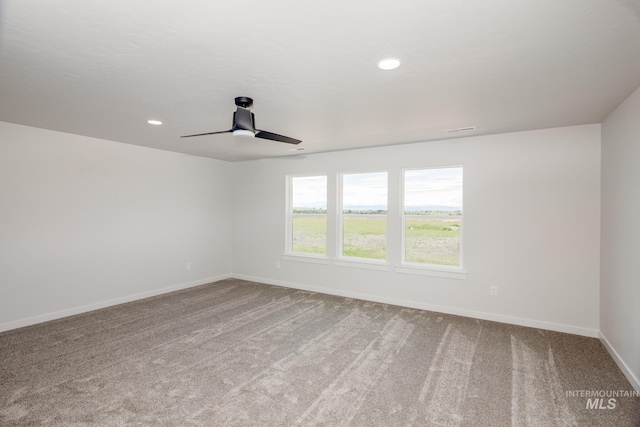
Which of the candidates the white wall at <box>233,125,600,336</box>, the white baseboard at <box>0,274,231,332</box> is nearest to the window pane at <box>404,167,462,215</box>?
the white wall at <box>233,125,600,336</box>

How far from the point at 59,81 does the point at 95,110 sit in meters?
0.76

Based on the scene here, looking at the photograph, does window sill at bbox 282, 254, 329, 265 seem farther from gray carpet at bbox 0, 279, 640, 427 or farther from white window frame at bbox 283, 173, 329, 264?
gray carpet at bbox 0, 279, 640, 427

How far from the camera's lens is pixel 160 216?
5293mm

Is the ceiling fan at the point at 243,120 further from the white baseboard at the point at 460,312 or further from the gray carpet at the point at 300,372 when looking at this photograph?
the white baseboard at the point at 460,312

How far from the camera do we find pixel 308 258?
5582mm

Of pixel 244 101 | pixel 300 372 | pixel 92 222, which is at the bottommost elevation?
pixel 300 372

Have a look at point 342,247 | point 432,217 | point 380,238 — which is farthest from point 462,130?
point 342,247

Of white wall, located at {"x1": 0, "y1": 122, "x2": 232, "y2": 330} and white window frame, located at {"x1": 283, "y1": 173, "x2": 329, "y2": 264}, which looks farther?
white window frame, located at {"x1": 283, "y1": 173, "x2": 329, "y2": 264}

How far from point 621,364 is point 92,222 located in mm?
6321

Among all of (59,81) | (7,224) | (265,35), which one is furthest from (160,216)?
(265,35)

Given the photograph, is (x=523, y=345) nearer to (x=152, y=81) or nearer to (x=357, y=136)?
(x=357, y=136)

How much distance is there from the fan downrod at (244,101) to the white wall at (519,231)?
2.65m

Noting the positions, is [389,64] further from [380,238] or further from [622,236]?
[380,238]

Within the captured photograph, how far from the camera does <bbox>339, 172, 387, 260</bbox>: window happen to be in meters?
4.99
